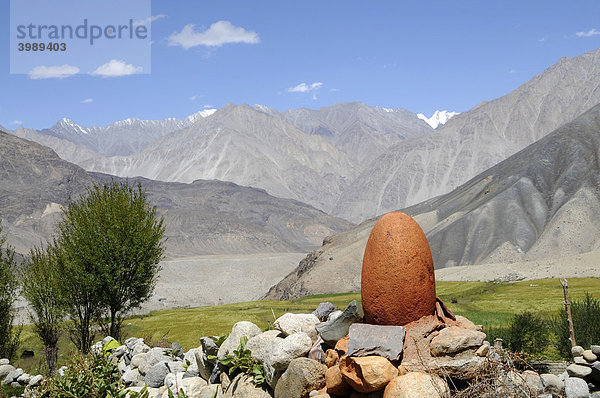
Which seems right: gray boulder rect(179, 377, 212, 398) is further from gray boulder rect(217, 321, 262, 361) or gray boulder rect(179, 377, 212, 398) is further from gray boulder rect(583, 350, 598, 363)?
gray boulder rect(583, 350, 598, 363)

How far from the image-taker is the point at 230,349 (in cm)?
1531

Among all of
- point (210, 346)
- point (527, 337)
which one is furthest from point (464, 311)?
point (210, 346)

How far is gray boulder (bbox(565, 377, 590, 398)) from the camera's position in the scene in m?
12.9

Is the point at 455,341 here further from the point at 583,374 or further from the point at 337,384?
the point at 583,374

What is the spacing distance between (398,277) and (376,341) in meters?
1.84

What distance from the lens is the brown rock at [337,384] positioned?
12.2m

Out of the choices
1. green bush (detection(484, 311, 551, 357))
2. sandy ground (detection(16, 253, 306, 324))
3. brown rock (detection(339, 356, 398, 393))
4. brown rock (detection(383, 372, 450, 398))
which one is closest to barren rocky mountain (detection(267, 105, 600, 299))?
sandy ground (detection(16, 253, 306, 324))

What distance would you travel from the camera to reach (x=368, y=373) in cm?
1133

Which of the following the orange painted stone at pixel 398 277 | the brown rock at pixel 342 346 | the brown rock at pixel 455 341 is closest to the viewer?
the brown rock at pixel 455 341

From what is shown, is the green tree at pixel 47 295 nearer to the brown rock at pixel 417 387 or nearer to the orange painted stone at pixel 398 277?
the orange painted stone at pixel 398 277

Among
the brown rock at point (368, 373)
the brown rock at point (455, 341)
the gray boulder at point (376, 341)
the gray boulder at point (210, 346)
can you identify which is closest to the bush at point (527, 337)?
the brown rock at point (455, 341)

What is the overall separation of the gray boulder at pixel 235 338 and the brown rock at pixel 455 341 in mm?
6033

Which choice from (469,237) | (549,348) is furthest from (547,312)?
(469,237)

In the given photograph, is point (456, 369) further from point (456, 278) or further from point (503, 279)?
→ point (456, 278)
